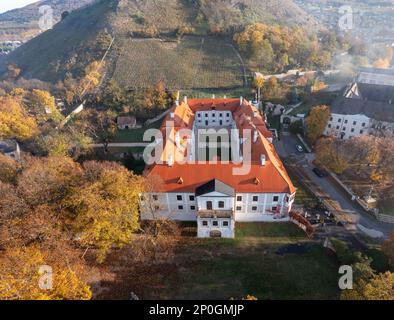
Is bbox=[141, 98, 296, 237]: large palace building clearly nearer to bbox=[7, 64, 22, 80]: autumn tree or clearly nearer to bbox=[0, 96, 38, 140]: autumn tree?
bbox=[0, 96, 38, 140]: autumn tree

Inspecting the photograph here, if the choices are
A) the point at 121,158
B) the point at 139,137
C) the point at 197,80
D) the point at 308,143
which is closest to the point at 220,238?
the point at 121,158

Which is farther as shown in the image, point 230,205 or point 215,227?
point 215,227

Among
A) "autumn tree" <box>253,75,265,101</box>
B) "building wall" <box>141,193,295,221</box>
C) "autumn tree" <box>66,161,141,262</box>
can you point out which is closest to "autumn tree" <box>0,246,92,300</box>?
"autumn tree" <box>66,161,141,262</box>

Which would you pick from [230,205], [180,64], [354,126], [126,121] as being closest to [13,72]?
[180,64]

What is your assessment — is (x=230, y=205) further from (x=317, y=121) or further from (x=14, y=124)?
(x=14, y=124)

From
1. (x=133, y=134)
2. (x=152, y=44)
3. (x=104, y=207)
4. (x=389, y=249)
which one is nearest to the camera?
(x=104, y=207)

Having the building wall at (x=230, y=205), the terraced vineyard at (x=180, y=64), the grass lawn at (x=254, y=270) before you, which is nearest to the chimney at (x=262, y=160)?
the building wall at (x=230, y=205)

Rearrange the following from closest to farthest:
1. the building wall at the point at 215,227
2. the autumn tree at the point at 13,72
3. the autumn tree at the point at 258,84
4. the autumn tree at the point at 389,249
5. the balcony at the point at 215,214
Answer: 1. the autumn tree at the point at 389,249
2. the balcony at the point at 215,214
3. the building wall at the point at 215,227
4. the autumn tree at the point at 258,84
5. the autumn tree at the point at 13,72

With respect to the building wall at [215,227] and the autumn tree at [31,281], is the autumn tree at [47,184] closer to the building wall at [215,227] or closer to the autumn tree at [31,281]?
the autumn tree at [31,281]
